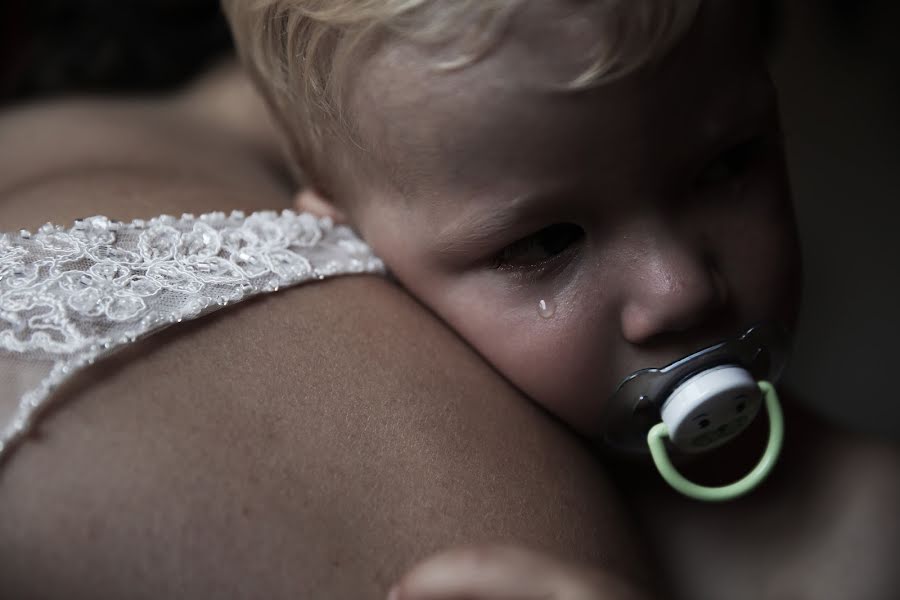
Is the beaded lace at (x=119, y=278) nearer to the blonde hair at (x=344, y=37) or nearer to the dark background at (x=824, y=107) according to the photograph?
the blonde hair at (x=344, y=37)

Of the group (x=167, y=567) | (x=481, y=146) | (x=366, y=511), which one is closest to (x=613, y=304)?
(x=481, y=146)

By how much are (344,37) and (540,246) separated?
257mm

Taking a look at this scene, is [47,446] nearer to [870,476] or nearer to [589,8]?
[589,8]

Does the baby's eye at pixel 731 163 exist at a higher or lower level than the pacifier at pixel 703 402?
higher

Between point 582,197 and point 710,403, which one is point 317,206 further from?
point 710,403

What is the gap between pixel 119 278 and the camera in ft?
2.20

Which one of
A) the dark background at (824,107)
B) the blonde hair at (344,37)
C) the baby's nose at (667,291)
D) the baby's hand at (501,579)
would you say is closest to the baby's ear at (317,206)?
the blonde hair at (344,37)

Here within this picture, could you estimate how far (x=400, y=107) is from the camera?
72cm

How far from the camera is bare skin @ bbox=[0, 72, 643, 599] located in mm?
554

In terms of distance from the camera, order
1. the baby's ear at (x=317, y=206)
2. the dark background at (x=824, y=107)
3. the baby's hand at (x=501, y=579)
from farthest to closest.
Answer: the dark background at (x=824, y=107) < the baby's ear at (x=317, y=206) < the baby's hand at (x=501, y=579)

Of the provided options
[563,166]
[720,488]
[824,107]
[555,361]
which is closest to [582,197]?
[563,166]

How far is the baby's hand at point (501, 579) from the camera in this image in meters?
0.53

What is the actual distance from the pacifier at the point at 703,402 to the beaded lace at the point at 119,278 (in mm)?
295

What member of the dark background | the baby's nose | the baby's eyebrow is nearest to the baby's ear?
the baby's eyebrow
